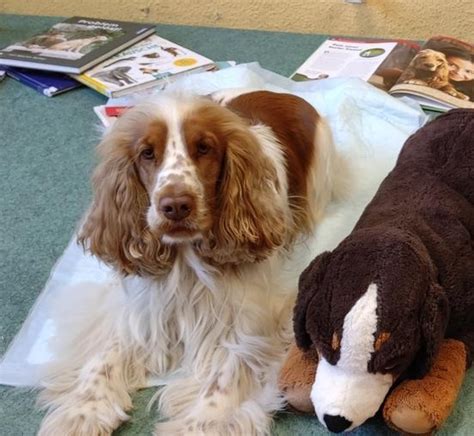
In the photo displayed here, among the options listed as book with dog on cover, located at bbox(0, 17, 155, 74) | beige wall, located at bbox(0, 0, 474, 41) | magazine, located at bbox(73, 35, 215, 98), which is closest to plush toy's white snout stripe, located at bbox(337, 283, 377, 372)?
magazine, located at bbox(73, 35, 215, 98)

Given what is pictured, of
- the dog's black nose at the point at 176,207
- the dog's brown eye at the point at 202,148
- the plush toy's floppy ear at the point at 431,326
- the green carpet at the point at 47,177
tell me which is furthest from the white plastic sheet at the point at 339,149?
the plush toy's floppy ear at the point at 431,326

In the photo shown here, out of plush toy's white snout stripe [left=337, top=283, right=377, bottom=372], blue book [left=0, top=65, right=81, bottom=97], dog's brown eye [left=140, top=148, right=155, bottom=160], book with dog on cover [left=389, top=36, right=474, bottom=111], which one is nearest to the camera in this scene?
plush toy's white snout stripe [left=337, top=283, right=377, bottom=372]

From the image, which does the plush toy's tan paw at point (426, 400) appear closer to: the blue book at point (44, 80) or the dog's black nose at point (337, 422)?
the dog's black nose at point (337, 422)

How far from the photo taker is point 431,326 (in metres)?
1.11

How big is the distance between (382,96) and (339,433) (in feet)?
3.91

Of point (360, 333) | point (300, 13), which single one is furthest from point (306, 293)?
point (300, 13)

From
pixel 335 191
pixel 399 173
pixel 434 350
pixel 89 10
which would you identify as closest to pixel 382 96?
pixel 335 191

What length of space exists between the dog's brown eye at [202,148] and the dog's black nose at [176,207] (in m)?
0.10

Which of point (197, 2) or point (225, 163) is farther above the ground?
point (225, 163)

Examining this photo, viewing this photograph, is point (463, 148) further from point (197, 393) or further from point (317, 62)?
point (317, 62)

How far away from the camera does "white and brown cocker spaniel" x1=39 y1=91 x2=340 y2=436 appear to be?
1222 mm

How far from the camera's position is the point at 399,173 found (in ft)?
4.99

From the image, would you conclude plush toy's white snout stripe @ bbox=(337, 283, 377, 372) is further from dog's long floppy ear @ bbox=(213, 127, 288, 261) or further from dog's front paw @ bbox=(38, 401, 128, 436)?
dog's front paw @ bbox=(38, 401, 128, 436)

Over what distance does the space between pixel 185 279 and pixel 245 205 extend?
0.19 meters
